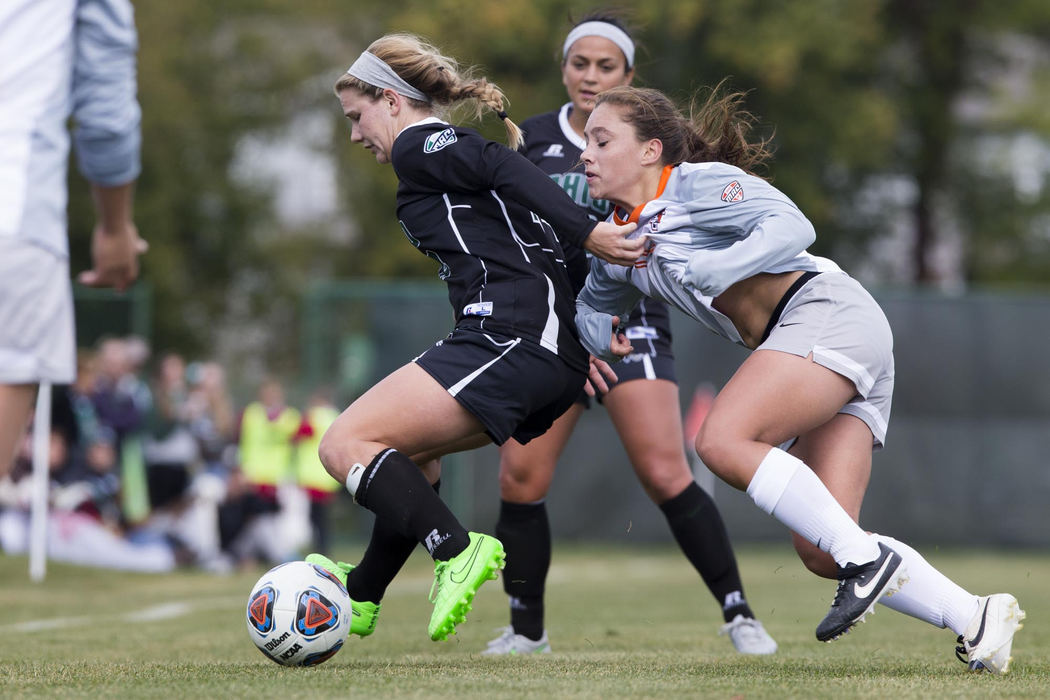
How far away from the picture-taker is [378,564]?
4750mm

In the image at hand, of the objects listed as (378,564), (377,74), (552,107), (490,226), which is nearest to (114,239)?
(377,74)

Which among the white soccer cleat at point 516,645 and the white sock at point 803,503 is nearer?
the white sock at point 803,503

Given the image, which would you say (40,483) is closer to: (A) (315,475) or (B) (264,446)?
(B) (264,446)

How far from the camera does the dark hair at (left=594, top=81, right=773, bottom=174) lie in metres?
4.59

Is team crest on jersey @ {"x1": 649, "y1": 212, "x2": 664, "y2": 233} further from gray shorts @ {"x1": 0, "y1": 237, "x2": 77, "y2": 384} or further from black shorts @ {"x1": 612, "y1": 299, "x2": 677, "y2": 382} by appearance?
gray shorts @ {"x1": 0, "y1": 237, "x2": 77, "y2": 384}

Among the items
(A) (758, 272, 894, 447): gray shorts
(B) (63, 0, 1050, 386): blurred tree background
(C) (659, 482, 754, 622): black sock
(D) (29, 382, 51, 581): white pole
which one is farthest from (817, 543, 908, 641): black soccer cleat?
(B) (63, 0, 1050, 386): blurred tree background

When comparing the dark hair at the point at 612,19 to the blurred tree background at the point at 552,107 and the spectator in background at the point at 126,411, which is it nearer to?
the spectator in background at the point at 126,411

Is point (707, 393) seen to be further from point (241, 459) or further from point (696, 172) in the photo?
point (696, 172)

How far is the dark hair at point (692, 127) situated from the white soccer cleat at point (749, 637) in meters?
1.95

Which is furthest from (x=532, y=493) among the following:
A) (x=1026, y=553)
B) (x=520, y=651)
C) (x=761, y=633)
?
(x=1026, y=553)

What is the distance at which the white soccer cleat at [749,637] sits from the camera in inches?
218

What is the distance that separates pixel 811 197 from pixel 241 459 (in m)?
13.4

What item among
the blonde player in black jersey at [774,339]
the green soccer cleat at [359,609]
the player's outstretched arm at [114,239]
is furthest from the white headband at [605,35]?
the green soccer cleat at [359,609]

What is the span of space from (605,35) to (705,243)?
1856mm
